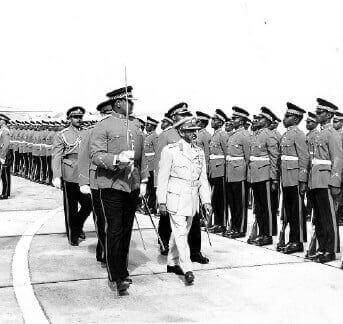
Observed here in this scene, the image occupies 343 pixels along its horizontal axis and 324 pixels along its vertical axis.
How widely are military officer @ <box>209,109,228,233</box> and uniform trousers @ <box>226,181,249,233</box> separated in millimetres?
451

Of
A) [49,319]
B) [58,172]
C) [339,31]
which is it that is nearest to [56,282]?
[49,319]

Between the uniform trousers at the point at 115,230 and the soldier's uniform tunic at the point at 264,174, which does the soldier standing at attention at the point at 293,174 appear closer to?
the soldier's uniform tunic at the point at 264,174

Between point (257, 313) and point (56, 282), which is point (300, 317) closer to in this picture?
point (257, 313)

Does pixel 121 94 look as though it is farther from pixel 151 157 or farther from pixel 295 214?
pixel 151 157

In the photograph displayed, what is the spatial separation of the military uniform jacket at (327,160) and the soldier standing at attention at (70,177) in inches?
127

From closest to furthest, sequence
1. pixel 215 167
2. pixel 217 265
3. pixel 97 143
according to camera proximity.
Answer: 1. pixel 97 143
2. pixel 217 265
3. pixel 215 167

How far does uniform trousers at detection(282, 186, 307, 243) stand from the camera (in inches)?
326

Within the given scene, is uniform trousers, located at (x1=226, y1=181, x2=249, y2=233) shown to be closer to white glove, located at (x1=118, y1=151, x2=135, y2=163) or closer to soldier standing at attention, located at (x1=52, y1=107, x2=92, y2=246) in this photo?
soldier standing at attention, located at (x1=52, y1=107, x2=92, y2=246)

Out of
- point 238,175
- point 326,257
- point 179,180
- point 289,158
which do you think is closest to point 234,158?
point 238,175

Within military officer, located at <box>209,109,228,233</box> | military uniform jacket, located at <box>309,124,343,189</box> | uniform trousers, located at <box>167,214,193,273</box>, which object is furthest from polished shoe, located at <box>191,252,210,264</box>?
military officer, located at <box>209,109,228,233</box>

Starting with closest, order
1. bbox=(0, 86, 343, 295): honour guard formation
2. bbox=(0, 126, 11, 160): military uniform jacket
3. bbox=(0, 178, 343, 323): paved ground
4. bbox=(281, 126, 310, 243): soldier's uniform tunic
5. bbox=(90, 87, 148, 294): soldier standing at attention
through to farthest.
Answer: bbox=(0, 178, 343, 323): paved ground
bbox=(90, 87, 148, 294): soldier standing at attention
bbox=(0, 86, 343, 295): honour guard formation
bbox=(281, 126, 310, 243): soldier's uniform tunic
bbox=(0, 126, 11, 160): military uniform jacket

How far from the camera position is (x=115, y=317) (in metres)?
5.25

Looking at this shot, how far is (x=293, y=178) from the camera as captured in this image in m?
8.23

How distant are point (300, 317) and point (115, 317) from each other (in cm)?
156
